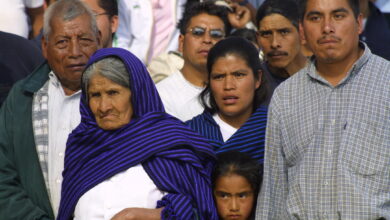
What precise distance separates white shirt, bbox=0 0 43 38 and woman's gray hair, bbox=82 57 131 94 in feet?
8.57

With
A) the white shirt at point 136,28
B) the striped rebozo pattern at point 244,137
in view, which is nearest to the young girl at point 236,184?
the striped rebozo pattern at point 244,137

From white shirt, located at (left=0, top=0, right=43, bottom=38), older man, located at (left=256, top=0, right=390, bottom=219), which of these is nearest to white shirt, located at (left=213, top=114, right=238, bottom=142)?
older man, located at (left=256, top=0, right=390, bottom=219)

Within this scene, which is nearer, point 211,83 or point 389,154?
point 389,154

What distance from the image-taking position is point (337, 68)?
5.06 metres

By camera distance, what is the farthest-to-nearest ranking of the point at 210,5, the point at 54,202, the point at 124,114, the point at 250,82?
the point at 210,5
the point at 250,82
the point at 54,202
the point at 124,114

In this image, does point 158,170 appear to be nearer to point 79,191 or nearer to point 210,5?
point 79,191

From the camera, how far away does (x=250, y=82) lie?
5.87 metres

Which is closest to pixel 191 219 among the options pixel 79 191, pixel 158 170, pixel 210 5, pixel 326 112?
pixel 158 170

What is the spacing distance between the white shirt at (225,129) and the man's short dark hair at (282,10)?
156 cm

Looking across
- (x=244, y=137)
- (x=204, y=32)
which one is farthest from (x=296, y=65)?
(x=244, y=137)

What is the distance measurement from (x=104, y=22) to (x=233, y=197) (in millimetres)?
2025

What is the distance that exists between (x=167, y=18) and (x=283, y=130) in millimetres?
3696

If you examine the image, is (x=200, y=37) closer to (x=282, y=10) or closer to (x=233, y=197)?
(x=282, y=10)

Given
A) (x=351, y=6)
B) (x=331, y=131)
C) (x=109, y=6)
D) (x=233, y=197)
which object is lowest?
(x=233, y=197)
